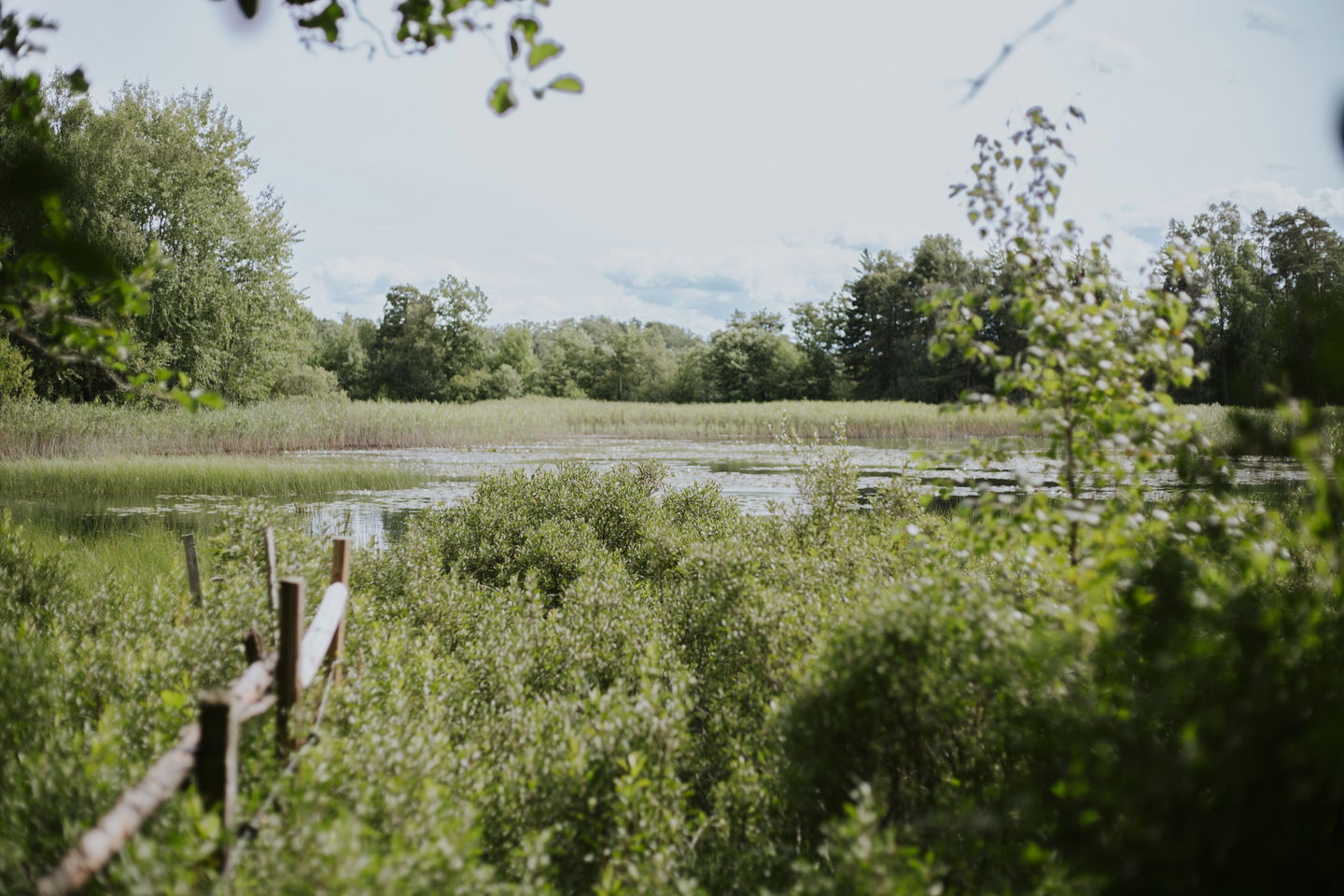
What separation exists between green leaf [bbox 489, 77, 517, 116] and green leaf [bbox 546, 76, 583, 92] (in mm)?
167

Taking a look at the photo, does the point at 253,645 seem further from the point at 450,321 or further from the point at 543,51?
the point at 450,321

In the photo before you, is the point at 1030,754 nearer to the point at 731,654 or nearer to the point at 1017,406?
the point at 1017,406

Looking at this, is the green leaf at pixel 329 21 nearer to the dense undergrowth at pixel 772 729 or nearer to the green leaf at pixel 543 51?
the green leaf at pixel 543 51

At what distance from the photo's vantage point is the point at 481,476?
1077 cm

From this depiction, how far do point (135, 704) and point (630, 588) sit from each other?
3.67 m

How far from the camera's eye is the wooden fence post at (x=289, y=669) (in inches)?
117

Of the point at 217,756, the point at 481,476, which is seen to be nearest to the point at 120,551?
the point at 481,476

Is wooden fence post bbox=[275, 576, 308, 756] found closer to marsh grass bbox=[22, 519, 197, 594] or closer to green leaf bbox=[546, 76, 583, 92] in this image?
green leaf bbox=[546, 76, 583, 92]

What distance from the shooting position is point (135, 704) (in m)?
3.64

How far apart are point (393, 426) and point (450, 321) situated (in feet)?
114

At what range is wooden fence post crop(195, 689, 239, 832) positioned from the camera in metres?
2.35

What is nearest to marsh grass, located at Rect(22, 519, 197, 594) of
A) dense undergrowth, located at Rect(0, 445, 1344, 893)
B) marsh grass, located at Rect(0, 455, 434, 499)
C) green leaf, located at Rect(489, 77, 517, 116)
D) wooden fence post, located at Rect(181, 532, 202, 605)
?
wooden fence post, located at Rect(181, 532, 202, 605)

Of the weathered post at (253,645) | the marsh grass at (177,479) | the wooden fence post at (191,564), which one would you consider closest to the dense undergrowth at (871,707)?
the weathered post at (253,645)

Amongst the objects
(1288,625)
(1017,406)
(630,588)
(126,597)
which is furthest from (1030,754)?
(126,597)
